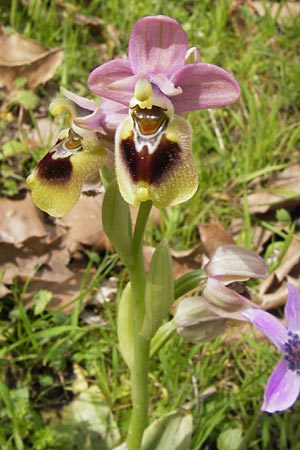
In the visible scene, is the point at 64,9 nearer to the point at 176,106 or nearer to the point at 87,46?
the point at 87,46

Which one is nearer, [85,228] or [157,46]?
[157,46]

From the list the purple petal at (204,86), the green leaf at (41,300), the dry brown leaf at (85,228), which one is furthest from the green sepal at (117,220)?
the dry brown leaf at (85,228)

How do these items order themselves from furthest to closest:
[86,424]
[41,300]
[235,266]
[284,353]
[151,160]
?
[41,300]
[86,424]
[235,266]
[284,353]
[151,160]

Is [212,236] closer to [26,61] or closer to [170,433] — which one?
[170,433]

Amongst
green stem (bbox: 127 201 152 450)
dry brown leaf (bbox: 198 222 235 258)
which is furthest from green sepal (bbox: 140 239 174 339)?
dry brown leaf (bbox: 198 222 235 258)

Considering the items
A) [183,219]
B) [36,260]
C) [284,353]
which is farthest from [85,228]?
[284,353]

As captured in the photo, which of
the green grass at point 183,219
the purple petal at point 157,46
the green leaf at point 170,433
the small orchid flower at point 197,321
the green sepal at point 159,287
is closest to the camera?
the purple petal at point 157,46

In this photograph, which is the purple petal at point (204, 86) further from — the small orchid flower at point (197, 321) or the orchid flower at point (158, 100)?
the small orchid flower at point (197, 321)

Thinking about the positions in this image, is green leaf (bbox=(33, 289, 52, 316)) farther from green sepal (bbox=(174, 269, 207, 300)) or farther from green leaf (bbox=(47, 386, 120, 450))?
green sepal (bbox=(174, 269, 207, 300))
